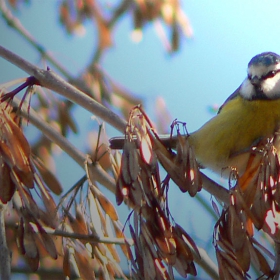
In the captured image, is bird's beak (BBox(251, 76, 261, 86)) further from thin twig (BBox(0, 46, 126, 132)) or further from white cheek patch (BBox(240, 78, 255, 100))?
thin twig (BBox(0, 46, 126, 132))

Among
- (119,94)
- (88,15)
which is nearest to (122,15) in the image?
(88,15)

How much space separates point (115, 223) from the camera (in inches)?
45.4

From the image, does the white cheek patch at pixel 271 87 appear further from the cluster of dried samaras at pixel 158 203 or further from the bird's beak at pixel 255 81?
the cluster of dried samaras at pixel 158 203

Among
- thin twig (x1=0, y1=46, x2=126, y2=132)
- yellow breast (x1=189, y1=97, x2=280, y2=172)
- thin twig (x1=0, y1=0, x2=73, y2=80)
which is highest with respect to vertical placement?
thin twig (x1=0, y1=0, x2=73, y2=80)

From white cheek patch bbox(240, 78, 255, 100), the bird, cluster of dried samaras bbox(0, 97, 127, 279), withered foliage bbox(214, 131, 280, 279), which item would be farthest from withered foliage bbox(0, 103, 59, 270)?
white cheek patch bbox(240, 78, 255, 100)

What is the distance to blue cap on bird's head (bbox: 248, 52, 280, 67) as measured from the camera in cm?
153

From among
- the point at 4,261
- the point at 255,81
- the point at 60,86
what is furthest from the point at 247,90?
the point at 4,261

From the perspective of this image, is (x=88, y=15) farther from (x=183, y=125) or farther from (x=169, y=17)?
(x=183, y=125)

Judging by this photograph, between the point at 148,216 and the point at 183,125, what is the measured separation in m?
0.20

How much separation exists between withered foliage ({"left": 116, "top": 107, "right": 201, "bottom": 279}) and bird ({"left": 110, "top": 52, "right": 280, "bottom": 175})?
1.69ft

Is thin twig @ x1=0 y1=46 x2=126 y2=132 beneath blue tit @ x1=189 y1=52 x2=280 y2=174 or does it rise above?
beneath

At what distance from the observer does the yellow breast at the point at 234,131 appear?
1424mm

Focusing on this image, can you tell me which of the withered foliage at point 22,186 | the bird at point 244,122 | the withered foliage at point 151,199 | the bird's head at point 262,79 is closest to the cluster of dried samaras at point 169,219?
the withered foliage at point 151,199

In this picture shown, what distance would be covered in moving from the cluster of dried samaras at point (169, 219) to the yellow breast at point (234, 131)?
548 mm
